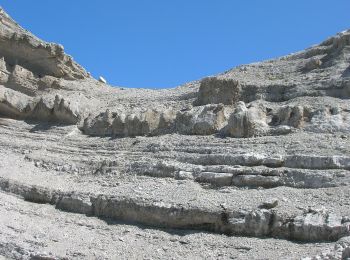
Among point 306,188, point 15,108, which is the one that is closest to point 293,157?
point 306,188

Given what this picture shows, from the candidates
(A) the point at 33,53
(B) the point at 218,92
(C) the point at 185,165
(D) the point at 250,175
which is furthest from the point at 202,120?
(A) the point at 33,53

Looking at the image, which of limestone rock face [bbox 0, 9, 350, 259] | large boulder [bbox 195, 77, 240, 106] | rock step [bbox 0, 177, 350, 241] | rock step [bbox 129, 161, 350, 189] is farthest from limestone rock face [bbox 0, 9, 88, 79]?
rock step [bbox 129, 161, 350, 189]

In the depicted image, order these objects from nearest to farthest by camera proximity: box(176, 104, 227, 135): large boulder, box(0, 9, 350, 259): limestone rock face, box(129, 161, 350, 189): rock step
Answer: box(0, 9, 350, 259): limestone rock face, box(129, 161, 350, 189): rock step, box(176, 104, 227, 135): large boulder

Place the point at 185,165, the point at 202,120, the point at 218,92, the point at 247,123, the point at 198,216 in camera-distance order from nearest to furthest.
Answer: the point at 198,216 → the point at 185,165 → the point at 247,123 → the point at 202,120 → the point at 218,92

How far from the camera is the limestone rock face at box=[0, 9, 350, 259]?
1864 centimetres

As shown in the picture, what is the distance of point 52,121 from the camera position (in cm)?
3219

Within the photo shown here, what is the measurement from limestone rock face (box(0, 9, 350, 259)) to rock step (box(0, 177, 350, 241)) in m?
0.04

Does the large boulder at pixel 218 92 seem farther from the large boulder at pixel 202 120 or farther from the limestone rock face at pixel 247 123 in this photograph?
the limestone rock face at pixel 247 123

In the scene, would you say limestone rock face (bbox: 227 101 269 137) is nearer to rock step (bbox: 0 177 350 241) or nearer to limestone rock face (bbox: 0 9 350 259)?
limestone rock face (bbox: 0 9 350 259)

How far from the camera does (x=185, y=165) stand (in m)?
23.5

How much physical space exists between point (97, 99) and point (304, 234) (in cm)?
1995

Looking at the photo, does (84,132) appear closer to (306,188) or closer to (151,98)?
(151,98)

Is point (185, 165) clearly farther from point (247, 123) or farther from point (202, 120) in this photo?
point (202, 120)

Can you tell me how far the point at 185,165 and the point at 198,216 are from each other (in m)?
4.17
